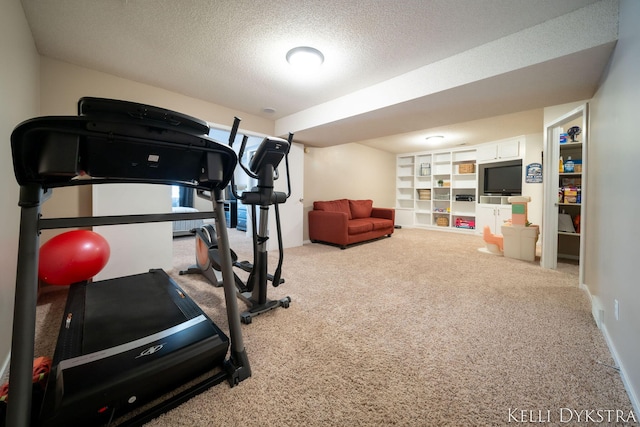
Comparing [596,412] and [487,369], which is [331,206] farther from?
[596,412]

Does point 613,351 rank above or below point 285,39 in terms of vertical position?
below

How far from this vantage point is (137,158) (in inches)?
41.6

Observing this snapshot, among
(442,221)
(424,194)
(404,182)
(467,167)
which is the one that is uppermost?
(467,167)

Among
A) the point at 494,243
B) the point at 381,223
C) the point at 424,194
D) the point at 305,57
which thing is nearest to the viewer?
the point at 305,57

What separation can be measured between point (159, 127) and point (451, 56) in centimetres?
259

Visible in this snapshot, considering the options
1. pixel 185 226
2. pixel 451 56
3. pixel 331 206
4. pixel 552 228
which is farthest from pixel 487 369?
pixel 185 226

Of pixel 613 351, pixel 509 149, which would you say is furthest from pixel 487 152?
pixel 613 351

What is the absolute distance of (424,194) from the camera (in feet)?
23.4

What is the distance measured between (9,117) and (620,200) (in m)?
3.72

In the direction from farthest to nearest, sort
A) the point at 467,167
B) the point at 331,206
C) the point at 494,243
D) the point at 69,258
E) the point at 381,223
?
the point at 467,167, the point at 381,223, the point at 331,206, the point at 494,243, the point at 69,258

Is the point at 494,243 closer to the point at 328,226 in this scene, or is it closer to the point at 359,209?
the point at 359,209

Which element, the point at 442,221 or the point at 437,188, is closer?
the point at 442,221

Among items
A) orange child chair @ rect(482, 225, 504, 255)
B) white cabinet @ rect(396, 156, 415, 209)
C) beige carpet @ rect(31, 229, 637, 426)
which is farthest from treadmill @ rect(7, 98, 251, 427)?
white cabinet @ rect(396, 156, 415, 209)

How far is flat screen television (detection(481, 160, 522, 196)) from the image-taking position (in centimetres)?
531
